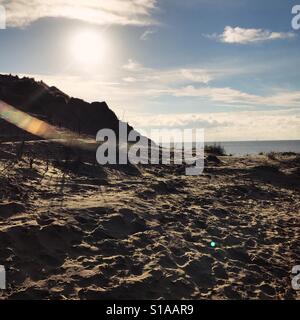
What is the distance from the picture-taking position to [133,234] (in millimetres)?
8188

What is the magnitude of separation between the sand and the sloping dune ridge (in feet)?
0.07

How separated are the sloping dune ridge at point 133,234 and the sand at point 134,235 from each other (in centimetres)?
2

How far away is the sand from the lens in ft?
21.2

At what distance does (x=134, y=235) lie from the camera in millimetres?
8141

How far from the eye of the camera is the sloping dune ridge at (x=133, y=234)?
646 cm

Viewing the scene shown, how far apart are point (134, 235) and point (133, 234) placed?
52 mm

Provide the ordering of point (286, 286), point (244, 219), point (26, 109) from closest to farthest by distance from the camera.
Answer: point (286, 286), point (244, 219), point (26, 109)

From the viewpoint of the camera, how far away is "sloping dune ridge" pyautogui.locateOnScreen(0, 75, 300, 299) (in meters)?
6.46

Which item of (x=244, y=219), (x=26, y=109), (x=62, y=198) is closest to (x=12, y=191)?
(x=62, y=198)

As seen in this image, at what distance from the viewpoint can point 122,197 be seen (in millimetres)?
10133

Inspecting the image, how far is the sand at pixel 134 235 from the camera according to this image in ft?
21.2

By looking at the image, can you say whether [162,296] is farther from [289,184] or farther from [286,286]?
[289,184]

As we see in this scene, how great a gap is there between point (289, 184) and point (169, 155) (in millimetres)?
5185
